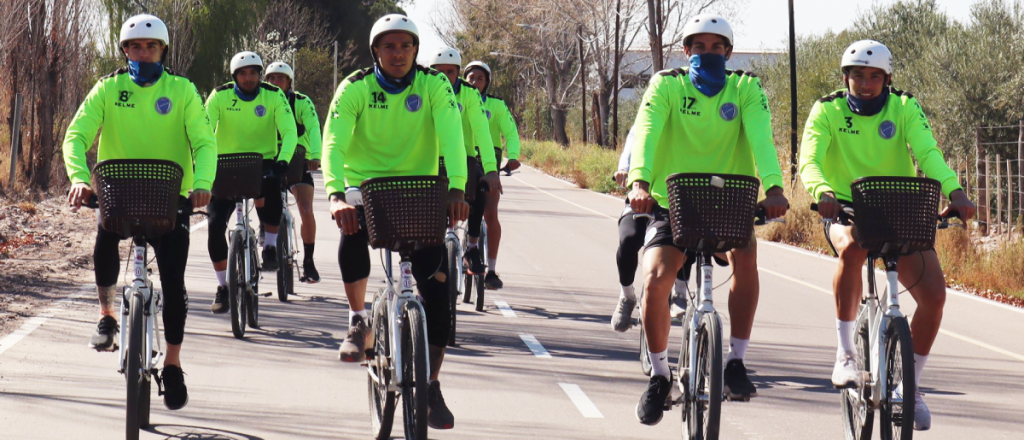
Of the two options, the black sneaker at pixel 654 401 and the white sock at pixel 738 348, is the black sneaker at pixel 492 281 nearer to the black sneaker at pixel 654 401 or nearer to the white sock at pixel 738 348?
the white sock at pixel 738 348

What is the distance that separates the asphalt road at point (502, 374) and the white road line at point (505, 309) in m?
0.03

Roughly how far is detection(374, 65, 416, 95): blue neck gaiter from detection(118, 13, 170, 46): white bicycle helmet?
115cm

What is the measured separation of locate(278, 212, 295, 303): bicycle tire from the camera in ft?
34.2

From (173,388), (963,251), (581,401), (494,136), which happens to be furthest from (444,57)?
(963,251)

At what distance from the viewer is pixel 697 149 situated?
587cm

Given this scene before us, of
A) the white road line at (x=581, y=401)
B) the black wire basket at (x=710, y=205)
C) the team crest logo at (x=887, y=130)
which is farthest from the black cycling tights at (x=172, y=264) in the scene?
the team crest logo at (x=887, y=130)

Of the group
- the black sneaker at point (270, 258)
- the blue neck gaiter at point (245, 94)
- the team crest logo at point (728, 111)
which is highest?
the blue neck gaiter at point (245, 94)

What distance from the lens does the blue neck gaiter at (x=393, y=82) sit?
568 cm

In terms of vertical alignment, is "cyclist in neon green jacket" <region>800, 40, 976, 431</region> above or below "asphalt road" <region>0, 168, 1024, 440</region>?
above

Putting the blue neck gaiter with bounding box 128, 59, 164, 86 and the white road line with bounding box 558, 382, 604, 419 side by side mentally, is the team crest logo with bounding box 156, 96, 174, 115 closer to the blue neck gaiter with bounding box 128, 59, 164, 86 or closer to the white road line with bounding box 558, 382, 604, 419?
the blue neck gaiter with bounding box 128, 59, 164, 86

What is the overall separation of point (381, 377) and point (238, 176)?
12.3 feet

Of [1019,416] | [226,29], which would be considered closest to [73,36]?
[226,29]

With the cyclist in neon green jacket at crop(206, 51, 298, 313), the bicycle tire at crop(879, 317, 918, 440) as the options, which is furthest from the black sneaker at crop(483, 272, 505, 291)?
the bicycle tire at crop(879, 317, 918, 440)

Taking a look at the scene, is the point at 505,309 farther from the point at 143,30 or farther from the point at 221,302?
the point at 143,30
